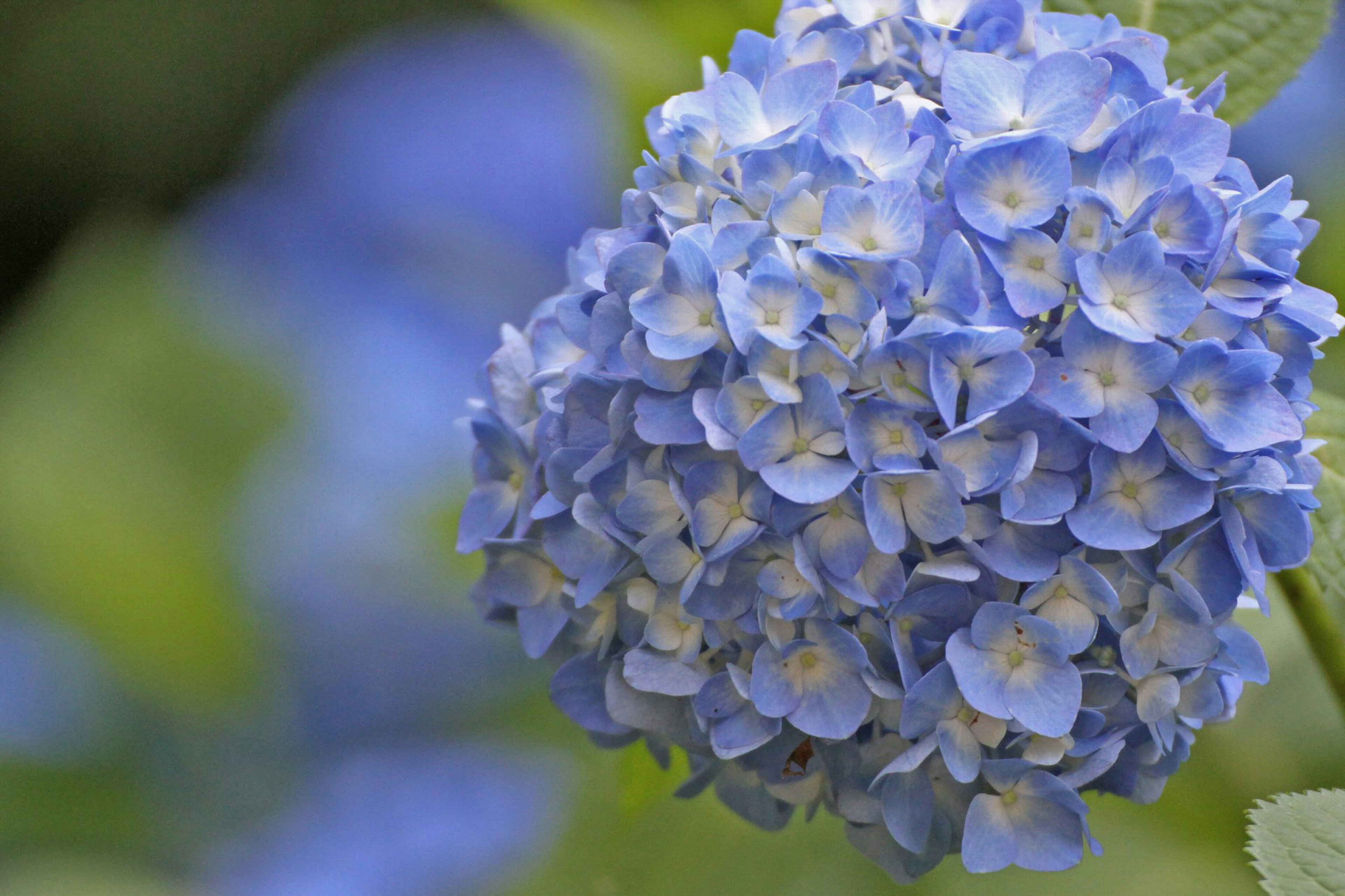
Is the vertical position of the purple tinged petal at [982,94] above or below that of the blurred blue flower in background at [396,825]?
above

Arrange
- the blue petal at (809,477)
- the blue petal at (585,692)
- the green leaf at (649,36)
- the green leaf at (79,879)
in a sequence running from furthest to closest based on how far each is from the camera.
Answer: the green leaf at (79,879)
the green leaf at (649,36)
the blue petal at (585,692)
the blue petal at (809,477)

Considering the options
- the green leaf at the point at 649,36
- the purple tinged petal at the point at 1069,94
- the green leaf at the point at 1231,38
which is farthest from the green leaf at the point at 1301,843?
the green leaf at the point at 649,36

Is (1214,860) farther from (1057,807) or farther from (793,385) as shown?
(793,385)

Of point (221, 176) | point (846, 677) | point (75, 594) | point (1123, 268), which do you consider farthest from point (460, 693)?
point (221, 176)

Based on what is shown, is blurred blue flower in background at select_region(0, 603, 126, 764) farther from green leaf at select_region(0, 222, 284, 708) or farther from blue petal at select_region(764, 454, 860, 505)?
blue petal at select_region(764, 454, 860, 505)

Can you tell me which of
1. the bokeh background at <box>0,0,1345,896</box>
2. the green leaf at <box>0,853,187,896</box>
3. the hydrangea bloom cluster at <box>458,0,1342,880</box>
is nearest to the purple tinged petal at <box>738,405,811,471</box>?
the hydrangea bloom cluster at <box>458,0,1342,880</box>

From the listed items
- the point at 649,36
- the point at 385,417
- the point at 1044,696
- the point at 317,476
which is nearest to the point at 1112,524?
the point at 1044,696

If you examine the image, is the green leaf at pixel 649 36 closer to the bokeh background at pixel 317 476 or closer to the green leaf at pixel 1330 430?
the bokeh background at pixel 317 476
